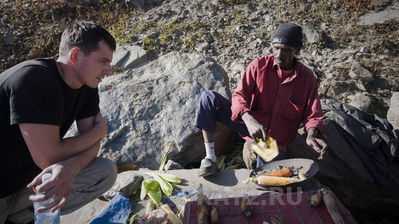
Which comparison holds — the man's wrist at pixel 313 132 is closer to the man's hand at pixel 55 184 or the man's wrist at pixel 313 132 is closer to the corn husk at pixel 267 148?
the corn husk at pixel 267 148

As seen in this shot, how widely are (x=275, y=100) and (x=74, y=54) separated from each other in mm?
2428


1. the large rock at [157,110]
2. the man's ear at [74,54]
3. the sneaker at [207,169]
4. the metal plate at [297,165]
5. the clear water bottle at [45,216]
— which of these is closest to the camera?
the man's ear at [74,54]

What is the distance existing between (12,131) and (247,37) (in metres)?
5.70

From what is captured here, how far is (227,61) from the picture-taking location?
6.56 m

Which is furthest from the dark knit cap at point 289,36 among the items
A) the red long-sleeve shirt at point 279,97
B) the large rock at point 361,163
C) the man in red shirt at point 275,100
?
the large rock at point 361,163

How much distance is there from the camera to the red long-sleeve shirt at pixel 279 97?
3.67m

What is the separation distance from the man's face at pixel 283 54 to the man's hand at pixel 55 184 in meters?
2.55

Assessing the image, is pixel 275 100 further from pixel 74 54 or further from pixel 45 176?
pixel 45 176

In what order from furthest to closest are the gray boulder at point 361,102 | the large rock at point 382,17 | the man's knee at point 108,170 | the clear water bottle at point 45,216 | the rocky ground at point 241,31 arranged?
the large rock at point 382,17
the rocky ground at point 241,31
the gray boulder at point 361,102
the man's knee at point 108,170
the clear water bottle at point 45,216

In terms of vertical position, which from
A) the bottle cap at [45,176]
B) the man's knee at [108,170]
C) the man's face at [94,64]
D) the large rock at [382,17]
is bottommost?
the man's knee at [108,170]

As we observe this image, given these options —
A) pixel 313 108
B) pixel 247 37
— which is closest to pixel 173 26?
pixel 247 37

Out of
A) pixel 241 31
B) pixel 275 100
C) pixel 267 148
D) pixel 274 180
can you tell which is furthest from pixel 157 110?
pixel 241 31

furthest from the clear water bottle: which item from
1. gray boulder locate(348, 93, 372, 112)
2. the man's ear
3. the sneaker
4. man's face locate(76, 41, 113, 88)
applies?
gray boulder locate(348, 93, 372, 112)

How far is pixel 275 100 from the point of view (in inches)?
147
